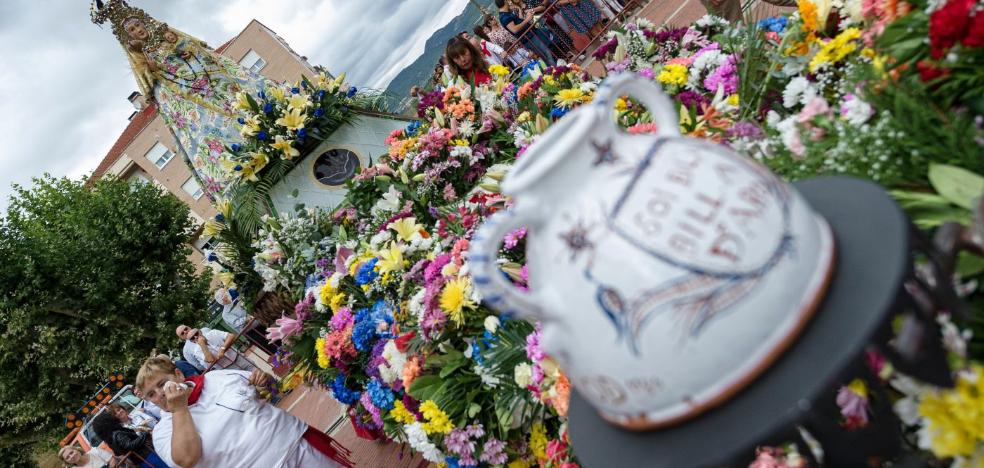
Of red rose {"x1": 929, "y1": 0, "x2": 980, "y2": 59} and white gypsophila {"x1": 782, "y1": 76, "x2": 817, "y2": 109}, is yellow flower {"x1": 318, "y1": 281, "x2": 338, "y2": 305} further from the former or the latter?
red rose {"x1": 929, "y1": 0, "x2": 980, "y2": 59}

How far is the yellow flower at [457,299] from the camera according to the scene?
87.8 inches

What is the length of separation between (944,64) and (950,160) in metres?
0.19

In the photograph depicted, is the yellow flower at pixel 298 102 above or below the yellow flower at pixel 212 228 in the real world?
above

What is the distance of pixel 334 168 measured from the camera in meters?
5.59

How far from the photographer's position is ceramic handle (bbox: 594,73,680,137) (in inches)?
40.2

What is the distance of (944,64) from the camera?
45.1 inches

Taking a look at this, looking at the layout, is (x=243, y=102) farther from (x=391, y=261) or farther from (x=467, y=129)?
(x=391, y=261)

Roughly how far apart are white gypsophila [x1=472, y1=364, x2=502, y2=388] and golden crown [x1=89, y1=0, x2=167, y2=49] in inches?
218

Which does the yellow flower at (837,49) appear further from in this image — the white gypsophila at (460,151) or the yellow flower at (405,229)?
the white gypsophila at (460,151)

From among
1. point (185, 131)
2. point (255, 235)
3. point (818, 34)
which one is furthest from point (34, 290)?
point (818, 34)

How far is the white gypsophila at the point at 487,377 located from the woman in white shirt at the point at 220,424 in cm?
161

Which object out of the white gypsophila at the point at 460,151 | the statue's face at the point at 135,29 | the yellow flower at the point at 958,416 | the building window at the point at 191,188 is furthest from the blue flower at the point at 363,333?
the building window at the point at 191,188

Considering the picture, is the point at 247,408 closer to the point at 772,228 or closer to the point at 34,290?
the point at 772,228

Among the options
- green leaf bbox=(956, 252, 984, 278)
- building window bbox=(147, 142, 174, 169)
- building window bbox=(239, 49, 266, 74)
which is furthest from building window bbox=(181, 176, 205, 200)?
green leaf bbox=(956, 252, 984, 278)
